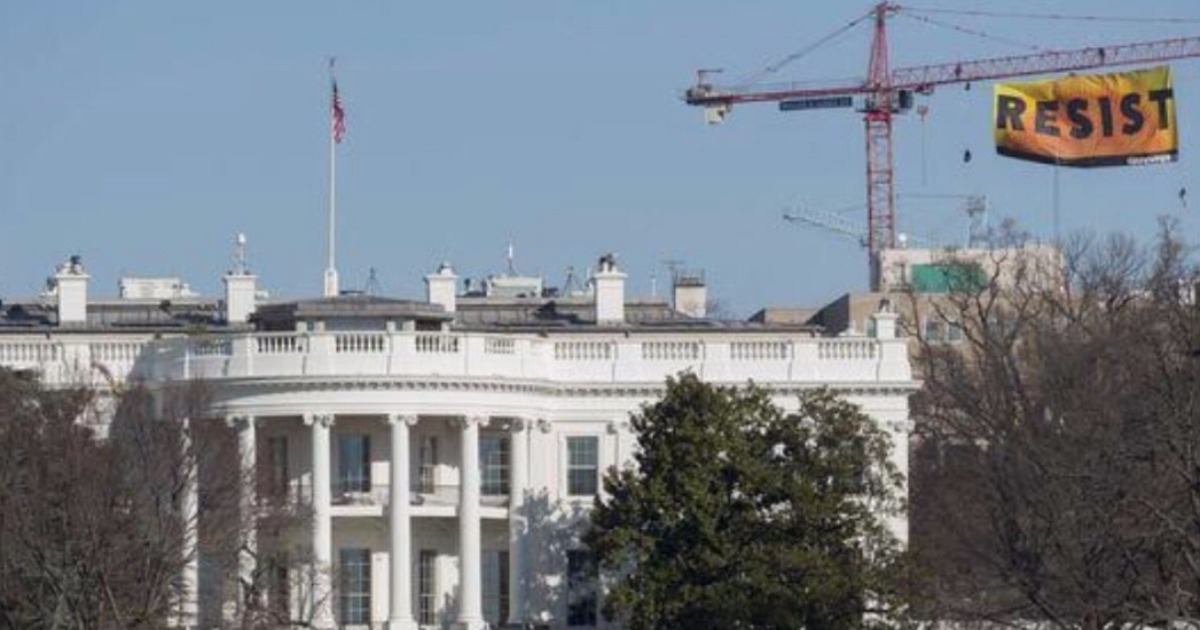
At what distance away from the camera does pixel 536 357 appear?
143m

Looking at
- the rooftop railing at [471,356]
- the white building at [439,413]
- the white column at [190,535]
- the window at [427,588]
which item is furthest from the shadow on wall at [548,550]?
the white column at [190,535]

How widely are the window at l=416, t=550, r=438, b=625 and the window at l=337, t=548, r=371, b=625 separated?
1.38m

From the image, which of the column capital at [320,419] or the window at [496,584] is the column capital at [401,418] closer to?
the column capital at [320,419]

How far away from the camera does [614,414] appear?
472ft

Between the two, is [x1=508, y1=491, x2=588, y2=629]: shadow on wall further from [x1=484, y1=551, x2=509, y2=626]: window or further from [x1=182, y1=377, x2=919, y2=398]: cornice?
[x1=182, y1=377, x2=919, y2=398]: cornice

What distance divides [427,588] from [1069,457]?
26.9 metres

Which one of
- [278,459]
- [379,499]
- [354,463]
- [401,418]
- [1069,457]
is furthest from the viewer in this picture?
[354,463]

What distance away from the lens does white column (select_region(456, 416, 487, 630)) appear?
459ft

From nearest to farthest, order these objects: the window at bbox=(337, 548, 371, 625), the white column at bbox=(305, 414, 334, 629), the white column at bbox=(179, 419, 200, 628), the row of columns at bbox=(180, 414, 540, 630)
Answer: the white column at bbox=(179, 419, 200, 628) < the white column at bbox=(305, 414, 334, 629) < the row of columns at bbox=(180, 414, 540, 630) < the window at bbox=(337, 548, 371, 625)

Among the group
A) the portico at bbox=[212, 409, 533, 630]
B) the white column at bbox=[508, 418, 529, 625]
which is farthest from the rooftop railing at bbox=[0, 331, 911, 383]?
the white column at bbox=[508, 418, 529, 625]

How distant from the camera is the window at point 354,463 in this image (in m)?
142

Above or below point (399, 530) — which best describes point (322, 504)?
above

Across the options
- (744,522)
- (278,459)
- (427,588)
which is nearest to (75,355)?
(278,459)

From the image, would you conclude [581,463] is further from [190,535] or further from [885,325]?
[190,535]
